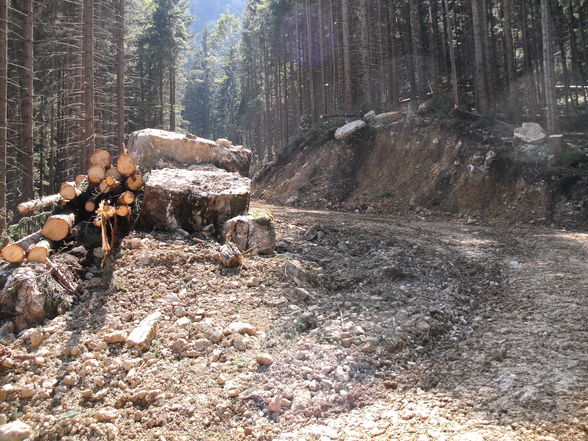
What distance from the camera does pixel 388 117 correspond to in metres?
18.5

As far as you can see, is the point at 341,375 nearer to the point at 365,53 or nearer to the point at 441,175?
the point at 441,175

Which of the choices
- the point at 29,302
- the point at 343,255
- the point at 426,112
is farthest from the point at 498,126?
the point at 29,302

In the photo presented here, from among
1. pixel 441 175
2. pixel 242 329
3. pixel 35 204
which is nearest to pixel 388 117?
pixel 441 175

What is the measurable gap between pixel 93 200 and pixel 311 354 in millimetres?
4933

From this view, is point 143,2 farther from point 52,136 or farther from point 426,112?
point 426,112

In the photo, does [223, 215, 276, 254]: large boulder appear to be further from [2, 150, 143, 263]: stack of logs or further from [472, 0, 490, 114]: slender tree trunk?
[472, 0, 490, 114]: slender tree trunk

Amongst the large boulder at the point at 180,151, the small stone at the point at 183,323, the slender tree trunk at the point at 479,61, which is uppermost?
the slender tree trunk at the point at 479,61

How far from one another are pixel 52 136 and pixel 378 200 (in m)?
17.0

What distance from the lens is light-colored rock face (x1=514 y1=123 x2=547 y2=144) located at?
1379 cm

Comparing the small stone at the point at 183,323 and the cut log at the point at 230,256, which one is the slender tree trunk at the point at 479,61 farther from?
the small stone at the point at 183,323

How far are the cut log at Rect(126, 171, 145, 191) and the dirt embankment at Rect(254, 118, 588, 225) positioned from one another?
9.04m

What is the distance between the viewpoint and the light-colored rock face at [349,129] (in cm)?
1897

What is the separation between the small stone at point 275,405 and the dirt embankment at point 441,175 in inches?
405

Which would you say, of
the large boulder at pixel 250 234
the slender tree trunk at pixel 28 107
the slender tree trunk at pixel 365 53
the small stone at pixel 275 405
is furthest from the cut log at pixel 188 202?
the slender tree trunk at pixel 365 53
